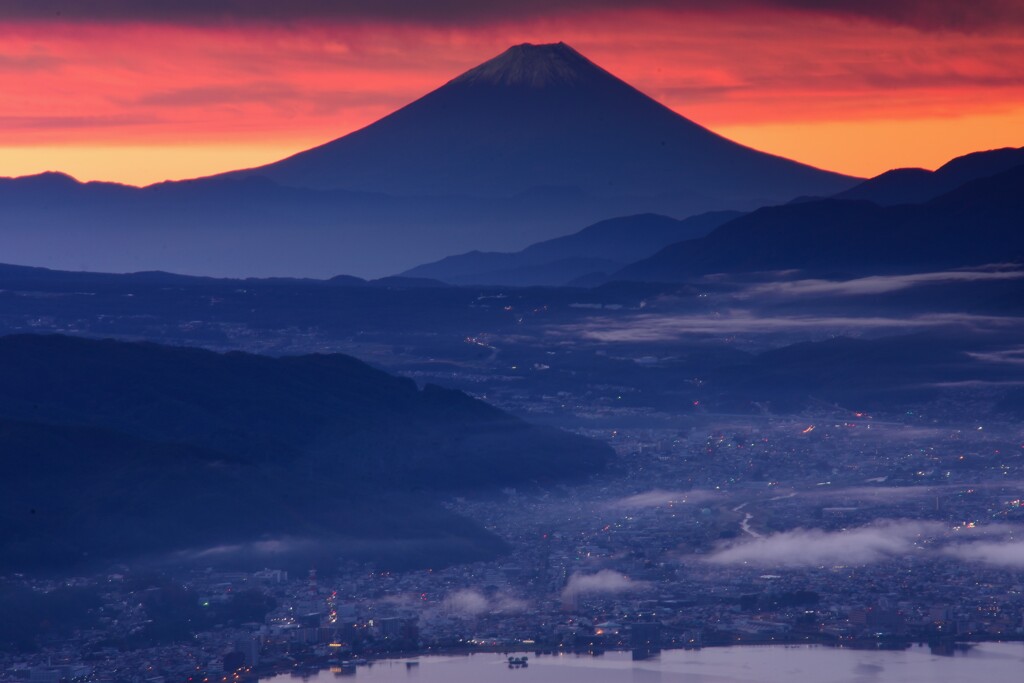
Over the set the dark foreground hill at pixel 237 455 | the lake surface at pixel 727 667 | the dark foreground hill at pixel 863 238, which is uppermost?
the dark foreground hill at pixel 863 238

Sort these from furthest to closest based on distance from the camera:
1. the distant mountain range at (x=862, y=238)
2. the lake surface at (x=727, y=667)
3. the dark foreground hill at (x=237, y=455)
Answer: the distant mountain range at (x=862, y=238)
the dark foreground hill at (x=237, y=455)
the lake surface at (x=727, y=667)

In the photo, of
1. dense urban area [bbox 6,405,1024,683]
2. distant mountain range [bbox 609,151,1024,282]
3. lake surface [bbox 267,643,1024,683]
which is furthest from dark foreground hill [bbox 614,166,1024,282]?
lake surface [bbox 267,643,1024,683]

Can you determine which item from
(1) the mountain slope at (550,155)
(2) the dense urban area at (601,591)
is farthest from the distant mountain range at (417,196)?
(2) the dense urban area at (601,591)

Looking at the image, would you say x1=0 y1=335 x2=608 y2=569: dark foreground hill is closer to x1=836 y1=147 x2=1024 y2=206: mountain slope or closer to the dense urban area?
the dense urban area

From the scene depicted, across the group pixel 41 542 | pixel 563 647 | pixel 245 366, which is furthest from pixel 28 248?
pixel 563 647

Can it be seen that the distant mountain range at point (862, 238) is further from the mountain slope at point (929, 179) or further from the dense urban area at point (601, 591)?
the dense urban area at point (601, 591)

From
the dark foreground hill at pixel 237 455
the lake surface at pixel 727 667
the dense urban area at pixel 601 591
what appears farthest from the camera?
the dark foreground hill at pixel 237 455

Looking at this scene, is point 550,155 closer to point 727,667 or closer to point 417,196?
point 417,196
